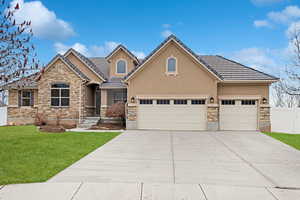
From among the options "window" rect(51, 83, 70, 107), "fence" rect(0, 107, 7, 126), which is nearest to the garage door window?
"window" rect(51, 83, 70, 107)

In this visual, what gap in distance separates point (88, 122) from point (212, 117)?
398 inches

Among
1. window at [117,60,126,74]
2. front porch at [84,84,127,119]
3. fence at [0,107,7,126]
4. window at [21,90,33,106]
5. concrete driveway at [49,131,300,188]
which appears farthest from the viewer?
window at [117,60,126,74]

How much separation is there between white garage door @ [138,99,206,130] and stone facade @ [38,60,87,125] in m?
5.58

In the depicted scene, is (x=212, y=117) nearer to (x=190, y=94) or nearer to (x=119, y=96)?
(x=190, y=94)

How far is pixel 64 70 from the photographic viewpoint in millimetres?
17250

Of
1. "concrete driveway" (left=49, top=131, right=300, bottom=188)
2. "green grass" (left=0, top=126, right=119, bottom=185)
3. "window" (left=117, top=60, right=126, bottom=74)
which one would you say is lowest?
"concrete driveway" (left=49, top=131, right=300, bottom=188)

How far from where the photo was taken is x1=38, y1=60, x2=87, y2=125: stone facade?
56.2ft

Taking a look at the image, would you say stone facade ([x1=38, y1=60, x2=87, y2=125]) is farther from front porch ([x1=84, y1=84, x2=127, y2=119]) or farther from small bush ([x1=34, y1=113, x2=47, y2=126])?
front porch ([x1=84, y1=84, x2=127, y2=119])

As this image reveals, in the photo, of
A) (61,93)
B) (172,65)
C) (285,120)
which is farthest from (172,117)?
(61,93)

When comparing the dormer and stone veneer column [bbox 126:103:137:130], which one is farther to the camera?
the dormer

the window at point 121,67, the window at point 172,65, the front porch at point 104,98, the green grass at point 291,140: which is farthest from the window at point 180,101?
the window at point 121,67

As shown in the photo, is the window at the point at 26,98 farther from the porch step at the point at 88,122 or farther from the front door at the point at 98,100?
the front door at the point at 98,100

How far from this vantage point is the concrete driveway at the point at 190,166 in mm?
5109

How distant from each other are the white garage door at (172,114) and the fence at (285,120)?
6.16 m
